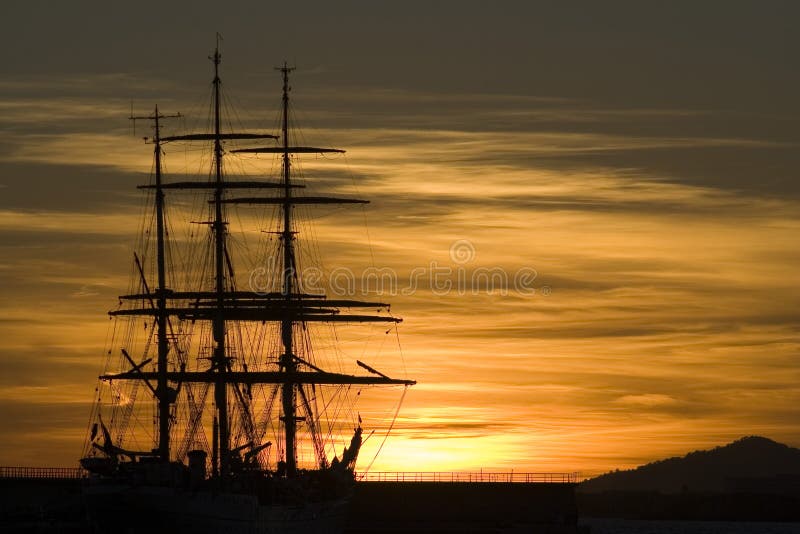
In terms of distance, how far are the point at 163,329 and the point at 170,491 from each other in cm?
1277

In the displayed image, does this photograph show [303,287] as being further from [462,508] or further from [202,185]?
[462,508]

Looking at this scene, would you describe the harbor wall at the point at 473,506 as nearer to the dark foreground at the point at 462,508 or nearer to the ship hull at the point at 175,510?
the dark foreground at the point at 462,508

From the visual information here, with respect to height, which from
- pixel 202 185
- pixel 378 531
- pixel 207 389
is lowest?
pixel 378 531

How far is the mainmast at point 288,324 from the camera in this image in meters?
132

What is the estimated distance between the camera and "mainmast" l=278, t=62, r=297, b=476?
5207 inches

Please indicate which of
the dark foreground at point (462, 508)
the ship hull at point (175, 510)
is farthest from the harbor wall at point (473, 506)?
the ship hull at point (175, 510)

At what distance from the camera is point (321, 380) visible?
5246 inches

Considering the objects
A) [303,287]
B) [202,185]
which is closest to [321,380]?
[303,287]

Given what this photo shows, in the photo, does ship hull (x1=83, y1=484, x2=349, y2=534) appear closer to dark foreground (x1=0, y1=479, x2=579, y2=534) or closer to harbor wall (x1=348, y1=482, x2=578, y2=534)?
dark foreground (x1=0, y1=479, x2=579, y2=534)

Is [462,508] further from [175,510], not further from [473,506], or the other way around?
[175,510]

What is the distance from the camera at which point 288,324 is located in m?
133

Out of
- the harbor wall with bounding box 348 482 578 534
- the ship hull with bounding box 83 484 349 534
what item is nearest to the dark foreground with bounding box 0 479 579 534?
the harbor wall with bounding box 348 482 578 534

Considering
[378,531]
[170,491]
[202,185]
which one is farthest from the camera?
[378,531]

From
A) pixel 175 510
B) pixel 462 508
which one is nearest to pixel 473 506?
pixel 462 508
